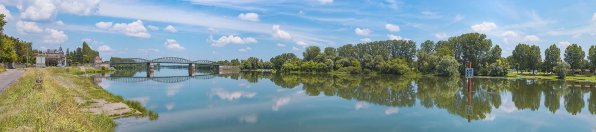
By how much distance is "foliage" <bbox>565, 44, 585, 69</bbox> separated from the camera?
162 ft

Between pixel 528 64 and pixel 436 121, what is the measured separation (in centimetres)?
6372

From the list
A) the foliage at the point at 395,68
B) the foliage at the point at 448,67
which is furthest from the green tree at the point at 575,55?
the foliage at the point at 395,68

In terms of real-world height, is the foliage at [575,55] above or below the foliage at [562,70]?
above

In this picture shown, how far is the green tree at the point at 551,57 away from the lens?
174 ft

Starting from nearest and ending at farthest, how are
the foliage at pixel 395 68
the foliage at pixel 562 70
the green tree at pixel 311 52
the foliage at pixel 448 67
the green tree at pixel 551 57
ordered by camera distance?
the foliage at pixel 562 70 → the foliage at pixel 448 67 → the green tree at pixel 551 57 → the foliage at pixel 395 68 → the green tree at pixel 311 52

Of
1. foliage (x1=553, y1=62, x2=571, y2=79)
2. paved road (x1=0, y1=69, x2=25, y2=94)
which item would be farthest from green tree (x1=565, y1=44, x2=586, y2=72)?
paved road (x1=0, y1=69, x2=25, y2=94)

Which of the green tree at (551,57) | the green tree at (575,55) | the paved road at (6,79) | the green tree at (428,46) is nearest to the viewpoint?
the paved road at (6,79)

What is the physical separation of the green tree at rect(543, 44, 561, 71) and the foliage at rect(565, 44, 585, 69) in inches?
90.5

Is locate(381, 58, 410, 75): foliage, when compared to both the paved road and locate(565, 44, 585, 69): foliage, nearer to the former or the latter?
locate(565, 44, 585, 69): foliage

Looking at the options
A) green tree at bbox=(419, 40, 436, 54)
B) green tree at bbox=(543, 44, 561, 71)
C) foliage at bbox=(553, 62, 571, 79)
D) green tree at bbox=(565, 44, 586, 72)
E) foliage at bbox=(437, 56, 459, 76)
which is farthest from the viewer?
green tree at bbox=(419, 40, 436, 54)

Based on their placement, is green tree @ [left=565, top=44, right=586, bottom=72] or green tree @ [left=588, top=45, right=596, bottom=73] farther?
green tree @ [left=565, top=44, right=586, bottom=72]

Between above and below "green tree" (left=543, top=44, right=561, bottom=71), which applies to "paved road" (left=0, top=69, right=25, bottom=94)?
below

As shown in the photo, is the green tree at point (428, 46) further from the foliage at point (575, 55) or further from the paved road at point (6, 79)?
the paved road at point (6, 79)

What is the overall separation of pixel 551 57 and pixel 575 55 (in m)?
4.36
